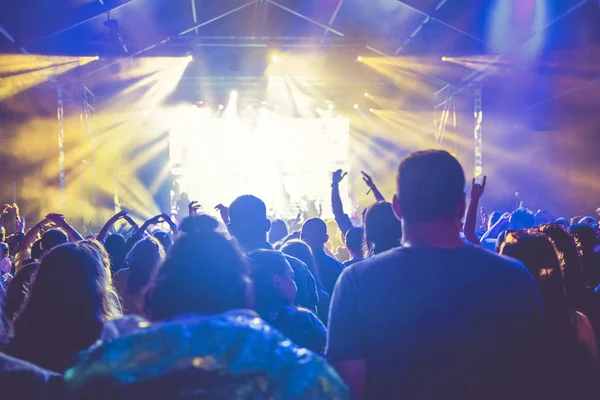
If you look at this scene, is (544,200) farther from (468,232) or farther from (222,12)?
(468,232)

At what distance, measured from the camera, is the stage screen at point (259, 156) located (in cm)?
1296

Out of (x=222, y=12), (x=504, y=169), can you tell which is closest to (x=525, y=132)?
(x=504, y=169)

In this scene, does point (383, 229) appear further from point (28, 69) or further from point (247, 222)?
point (28, 69)

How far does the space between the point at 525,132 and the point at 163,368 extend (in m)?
12.9

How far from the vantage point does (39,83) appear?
400 inches

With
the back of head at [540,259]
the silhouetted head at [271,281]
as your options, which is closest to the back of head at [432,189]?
the back of head at [540,259]

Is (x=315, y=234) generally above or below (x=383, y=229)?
below

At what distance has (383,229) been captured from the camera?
7.78 feet

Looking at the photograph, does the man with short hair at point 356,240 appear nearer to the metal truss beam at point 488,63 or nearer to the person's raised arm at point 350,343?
the person's raised arm at point 350,343

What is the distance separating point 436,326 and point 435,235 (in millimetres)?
225

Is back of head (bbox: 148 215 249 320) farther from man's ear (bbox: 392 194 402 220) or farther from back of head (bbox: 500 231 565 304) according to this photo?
back of head (bbox: 500 231 565 304)

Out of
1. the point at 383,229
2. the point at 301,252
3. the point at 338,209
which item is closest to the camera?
the point at 383,229

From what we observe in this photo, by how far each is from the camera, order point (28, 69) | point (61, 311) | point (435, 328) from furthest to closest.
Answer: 1. point (28, 69)
2. point (61, 311)
3. point (435, 328)

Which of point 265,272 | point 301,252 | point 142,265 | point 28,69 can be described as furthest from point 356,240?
point 28,69
